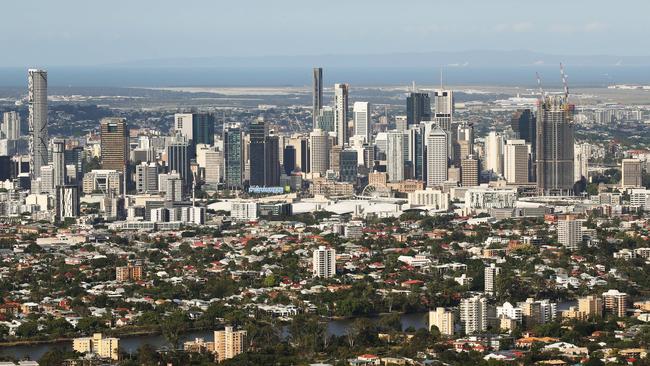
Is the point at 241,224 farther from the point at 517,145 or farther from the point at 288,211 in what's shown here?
the point at 517,145

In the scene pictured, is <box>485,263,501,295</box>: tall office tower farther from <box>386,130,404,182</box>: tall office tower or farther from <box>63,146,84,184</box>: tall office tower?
<box>63,146,84,184</box>: tall office tower

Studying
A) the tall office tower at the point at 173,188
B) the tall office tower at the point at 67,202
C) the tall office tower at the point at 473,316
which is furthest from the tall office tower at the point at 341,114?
the tall office tower at the point at 473,316

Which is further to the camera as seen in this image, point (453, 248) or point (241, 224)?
point (241, 224)

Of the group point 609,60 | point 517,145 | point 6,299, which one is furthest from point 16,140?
point 609,60

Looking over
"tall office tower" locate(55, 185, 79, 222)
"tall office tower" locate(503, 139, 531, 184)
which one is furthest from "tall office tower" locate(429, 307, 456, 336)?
"tall office tower" locate(503, 139, 531, 184)

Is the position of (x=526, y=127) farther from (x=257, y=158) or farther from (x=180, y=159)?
(x=180, y=159)

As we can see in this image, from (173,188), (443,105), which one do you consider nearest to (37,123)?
(173,188)
